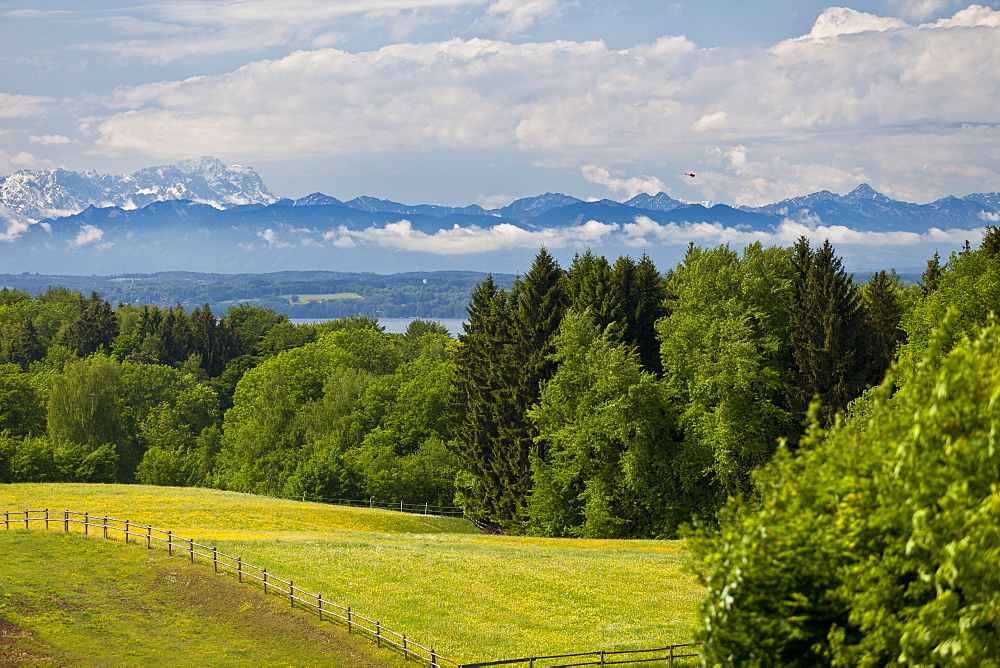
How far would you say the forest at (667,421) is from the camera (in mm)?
15352

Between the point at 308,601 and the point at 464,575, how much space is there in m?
7.99

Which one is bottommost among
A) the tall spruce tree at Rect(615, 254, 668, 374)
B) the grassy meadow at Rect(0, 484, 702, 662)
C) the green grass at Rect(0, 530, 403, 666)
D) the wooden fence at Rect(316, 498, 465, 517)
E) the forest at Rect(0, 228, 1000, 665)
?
the wooden fence at Rect(316, 498, 465, 517)

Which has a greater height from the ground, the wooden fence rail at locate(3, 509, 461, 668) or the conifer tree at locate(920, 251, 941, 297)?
the conifer tree at locate(920, 251, 941, 297)

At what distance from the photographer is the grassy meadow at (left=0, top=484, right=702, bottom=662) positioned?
33938 mm

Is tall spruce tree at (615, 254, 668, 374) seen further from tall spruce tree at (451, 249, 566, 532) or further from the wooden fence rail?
the wooden fence rail

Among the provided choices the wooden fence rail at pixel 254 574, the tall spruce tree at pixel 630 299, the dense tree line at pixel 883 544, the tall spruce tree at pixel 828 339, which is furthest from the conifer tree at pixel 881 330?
the dense tree line at pixel 883 544

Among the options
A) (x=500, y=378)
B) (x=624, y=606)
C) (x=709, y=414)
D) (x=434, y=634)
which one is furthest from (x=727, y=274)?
(x=434, y=634)

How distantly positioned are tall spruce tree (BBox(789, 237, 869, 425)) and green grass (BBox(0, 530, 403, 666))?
32570mm

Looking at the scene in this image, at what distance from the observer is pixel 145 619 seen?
3403 centimetres

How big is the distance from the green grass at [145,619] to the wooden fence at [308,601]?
54 centimetres

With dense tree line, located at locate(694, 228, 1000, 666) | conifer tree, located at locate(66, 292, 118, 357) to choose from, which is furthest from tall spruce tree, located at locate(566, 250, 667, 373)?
conifer tree, located at locate(66, 292, 118, 357)

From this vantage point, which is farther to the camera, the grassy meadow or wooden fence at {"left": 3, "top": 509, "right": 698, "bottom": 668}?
the grassy meadow

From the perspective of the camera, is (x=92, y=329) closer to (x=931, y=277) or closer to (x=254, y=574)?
(x=931, y=277)

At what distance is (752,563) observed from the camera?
16766 mm
